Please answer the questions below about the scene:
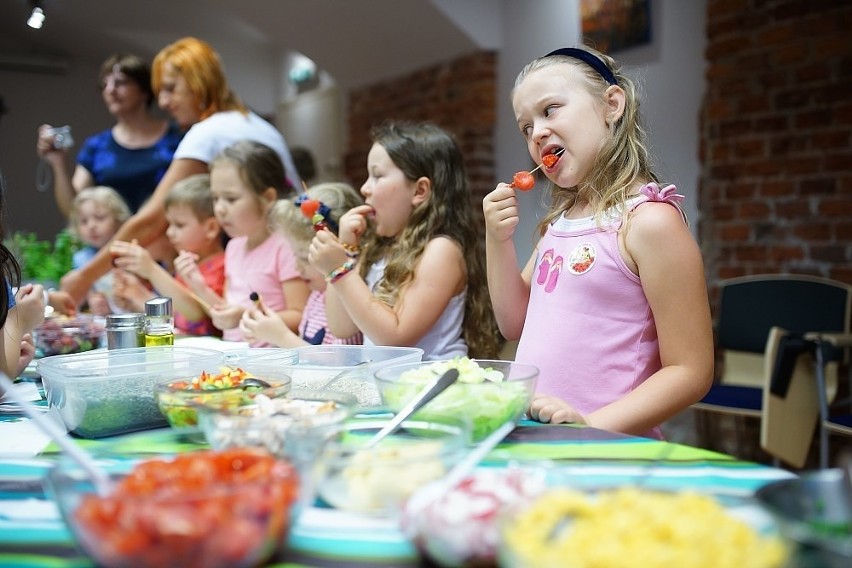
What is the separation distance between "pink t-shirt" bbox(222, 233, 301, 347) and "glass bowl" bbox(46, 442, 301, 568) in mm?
1952

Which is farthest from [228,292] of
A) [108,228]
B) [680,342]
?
[680,342]

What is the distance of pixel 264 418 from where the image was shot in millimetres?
981

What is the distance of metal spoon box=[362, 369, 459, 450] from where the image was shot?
1069mm

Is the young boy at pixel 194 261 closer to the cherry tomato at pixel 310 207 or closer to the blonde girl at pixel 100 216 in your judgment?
the blonde girl at pixel 100 216

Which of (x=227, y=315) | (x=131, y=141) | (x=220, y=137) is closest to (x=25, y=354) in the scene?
(x=227, y=315)

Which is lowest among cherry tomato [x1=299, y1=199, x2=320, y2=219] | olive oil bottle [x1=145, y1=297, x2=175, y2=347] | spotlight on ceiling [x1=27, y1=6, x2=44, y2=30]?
olive oil bottle [x1=145, y1=297, x2=175, y2=347]

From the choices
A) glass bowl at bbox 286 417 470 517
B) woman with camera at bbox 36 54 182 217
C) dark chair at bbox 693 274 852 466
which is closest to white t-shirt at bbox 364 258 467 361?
glass bowl at bbox 286 417 470 517

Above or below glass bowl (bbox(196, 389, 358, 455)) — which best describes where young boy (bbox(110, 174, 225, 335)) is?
above

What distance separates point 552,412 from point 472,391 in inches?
6.9

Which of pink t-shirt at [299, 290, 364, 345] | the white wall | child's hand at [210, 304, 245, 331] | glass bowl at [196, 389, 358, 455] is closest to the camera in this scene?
glass bowl at [196, 389, 358, 455]

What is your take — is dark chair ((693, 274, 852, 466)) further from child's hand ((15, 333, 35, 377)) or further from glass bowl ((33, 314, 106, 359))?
child's hand ((15, 333, 35, 377))

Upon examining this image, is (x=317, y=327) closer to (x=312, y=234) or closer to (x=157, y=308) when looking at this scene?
(x=312, y=234)

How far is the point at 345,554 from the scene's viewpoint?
2.47ft

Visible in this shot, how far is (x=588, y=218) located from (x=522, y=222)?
3.52 metres
